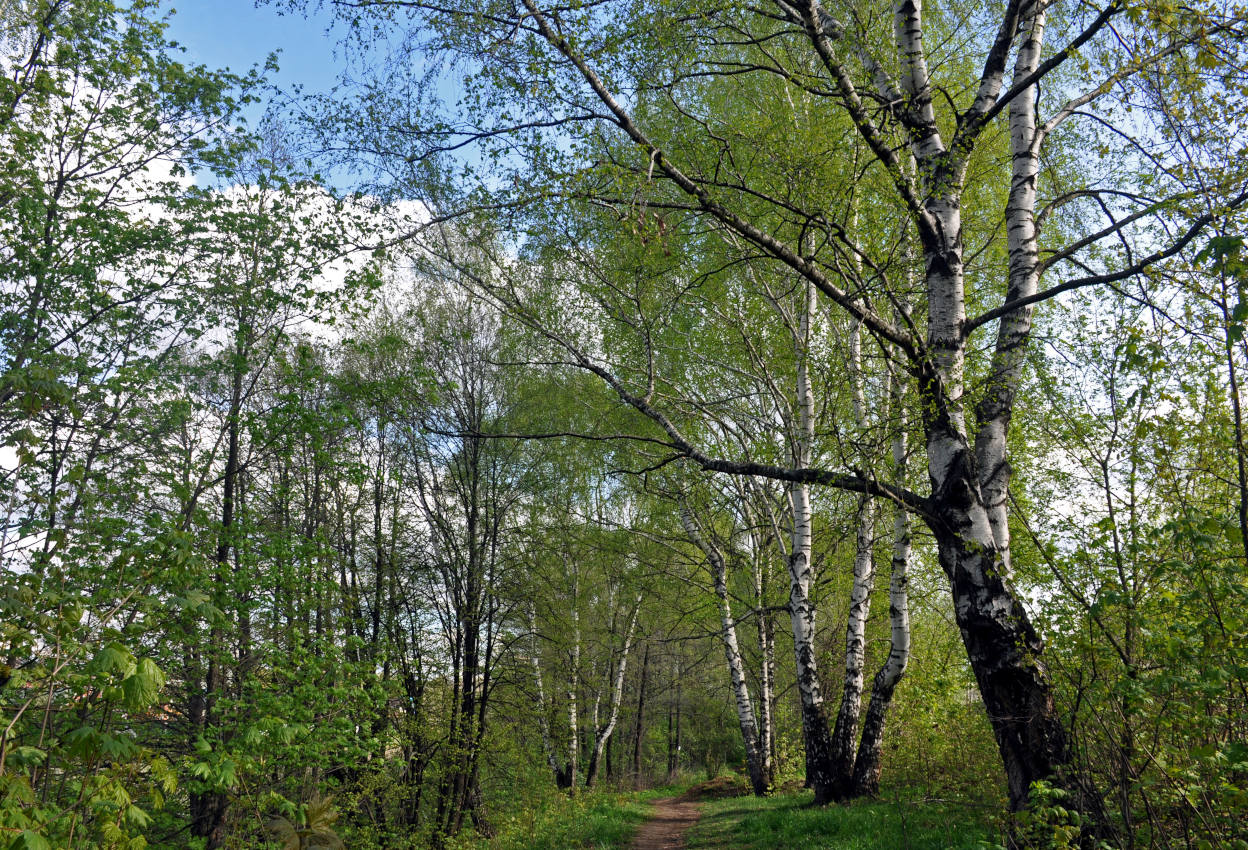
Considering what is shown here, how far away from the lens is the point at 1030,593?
16.5 feet

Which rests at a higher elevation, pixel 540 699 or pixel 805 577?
pixel 805 577

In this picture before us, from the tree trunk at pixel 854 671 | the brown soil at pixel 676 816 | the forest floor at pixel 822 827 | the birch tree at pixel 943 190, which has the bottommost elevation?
the brown soil at pixel 676 816

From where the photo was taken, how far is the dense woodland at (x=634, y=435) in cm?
352

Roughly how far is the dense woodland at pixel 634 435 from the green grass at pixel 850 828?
0.48 metres

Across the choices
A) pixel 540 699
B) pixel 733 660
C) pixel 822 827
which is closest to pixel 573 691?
pixel 540 699

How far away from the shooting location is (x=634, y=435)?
8344 millimetres

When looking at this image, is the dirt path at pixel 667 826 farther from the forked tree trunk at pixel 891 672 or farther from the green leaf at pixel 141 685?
the green leaf at pixel 141 685

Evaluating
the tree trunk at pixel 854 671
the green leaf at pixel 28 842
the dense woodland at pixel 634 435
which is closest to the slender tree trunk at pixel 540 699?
the dense woodland at pixel 634 435

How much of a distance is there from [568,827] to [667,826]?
7.78 feet

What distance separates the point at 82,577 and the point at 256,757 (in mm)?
3093

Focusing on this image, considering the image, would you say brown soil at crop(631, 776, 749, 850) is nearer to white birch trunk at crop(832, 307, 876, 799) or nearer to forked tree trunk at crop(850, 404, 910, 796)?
white birch trunk at crop(832, 307, 876, 799)

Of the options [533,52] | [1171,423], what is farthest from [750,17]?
[1171,423]

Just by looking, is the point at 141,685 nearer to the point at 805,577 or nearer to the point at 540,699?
the point at 805,577

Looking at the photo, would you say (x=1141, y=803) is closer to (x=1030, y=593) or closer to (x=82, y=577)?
(x=1030, y=593)
